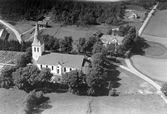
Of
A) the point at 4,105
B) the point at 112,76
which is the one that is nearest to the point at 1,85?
the point at 4,105

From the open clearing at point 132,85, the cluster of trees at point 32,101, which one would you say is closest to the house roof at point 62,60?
the open clearing at point 132,85

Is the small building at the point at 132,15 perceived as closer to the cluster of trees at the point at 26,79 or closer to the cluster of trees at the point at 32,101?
the cluster of trees at the point at 26,79

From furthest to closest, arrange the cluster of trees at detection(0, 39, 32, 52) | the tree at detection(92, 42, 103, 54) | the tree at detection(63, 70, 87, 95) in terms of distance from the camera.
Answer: the cluster of trees at detection(0, 39, 32, 52)
the tree at detection(92, 42, 103, 54)
the tree at detection(63, 70, 87, 95)

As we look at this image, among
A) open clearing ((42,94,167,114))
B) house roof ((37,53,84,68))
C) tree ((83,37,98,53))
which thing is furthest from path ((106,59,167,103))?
house roof ((37,53,84,68))

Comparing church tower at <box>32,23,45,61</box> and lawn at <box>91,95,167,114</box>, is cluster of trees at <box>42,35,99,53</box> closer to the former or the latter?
church tower at <box>32,23,45,61</box>

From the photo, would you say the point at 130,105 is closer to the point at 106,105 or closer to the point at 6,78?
the point at 106,105

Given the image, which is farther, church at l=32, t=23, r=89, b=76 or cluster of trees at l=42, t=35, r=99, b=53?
cluster of trees at l=42, t=35, r=99, b=53
